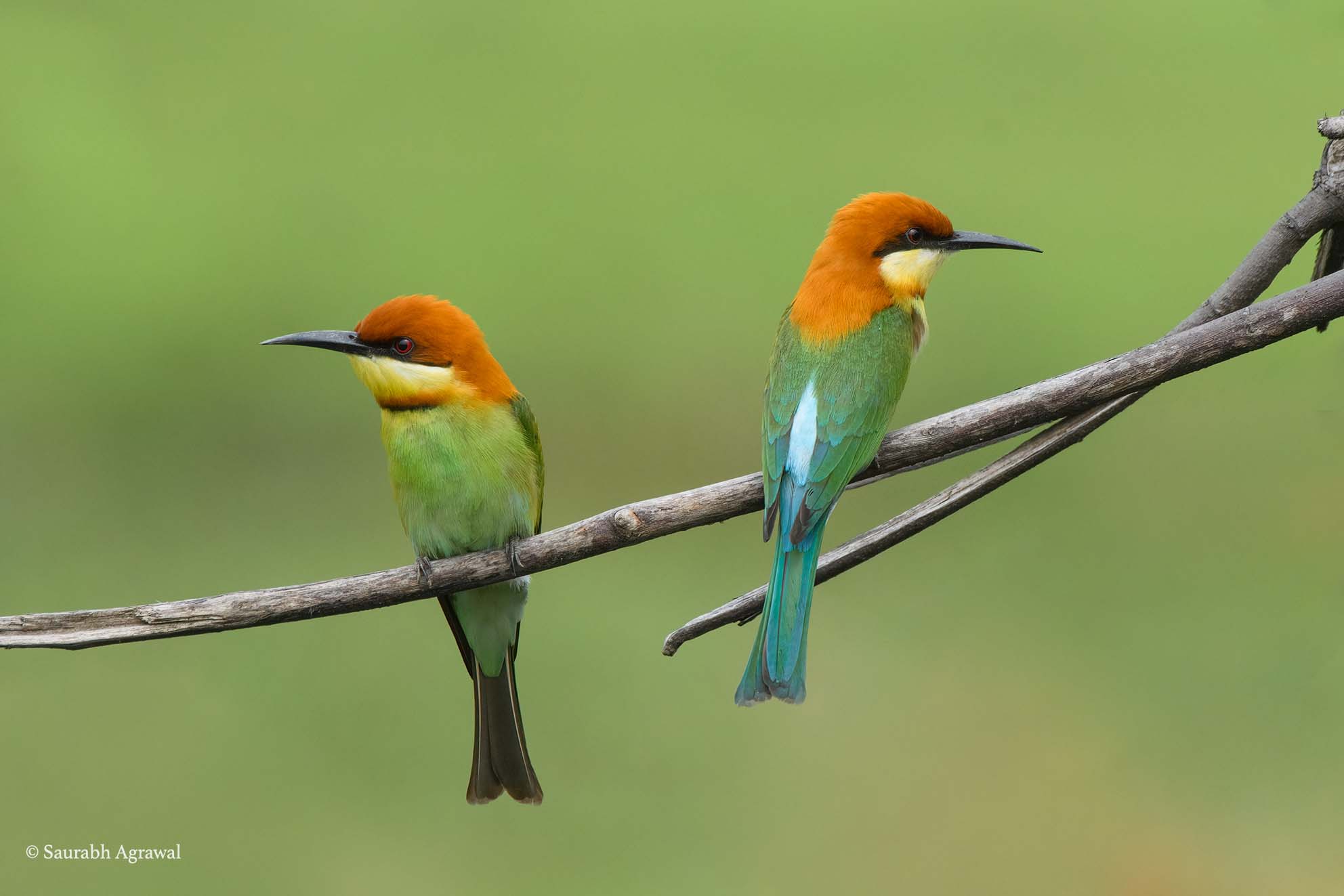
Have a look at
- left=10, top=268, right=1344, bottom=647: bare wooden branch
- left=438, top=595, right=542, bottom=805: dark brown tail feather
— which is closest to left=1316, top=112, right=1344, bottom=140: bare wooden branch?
left=10, top=268, right=1344, bottom=647: bare wooden branch

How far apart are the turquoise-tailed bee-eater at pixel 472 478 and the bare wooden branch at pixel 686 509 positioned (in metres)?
0.32

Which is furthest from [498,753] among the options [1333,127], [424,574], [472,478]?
[1333,127]

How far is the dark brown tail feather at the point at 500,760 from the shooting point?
1.38m

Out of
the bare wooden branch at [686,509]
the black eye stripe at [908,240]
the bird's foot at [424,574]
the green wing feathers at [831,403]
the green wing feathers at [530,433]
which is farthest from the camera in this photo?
the green wing feathers at [530,433]

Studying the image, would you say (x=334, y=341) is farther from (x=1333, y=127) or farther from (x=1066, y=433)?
(x=1333, y=127)

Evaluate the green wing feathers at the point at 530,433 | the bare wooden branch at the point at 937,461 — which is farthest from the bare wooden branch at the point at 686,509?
the green wing feathers at the point at 530,433

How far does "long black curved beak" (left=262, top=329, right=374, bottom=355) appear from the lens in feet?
3.85

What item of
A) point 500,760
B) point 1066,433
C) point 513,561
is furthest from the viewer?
point 500,760

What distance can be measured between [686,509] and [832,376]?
0.33 metres

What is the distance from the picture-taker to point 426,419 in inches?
55.1

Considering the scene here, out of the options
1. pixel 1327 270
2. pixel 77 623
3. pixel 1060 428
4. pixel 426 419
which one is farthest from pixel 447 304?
pixel 1327 270

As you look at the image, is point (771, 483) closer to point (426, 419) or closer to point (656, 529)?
point (656, 529)

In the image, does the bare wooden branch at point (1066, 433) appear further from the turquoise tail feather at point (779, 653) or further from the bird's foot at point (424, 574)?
the bird's foot at point (424, 574)

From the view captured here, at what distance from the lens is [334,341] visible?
1210mm
